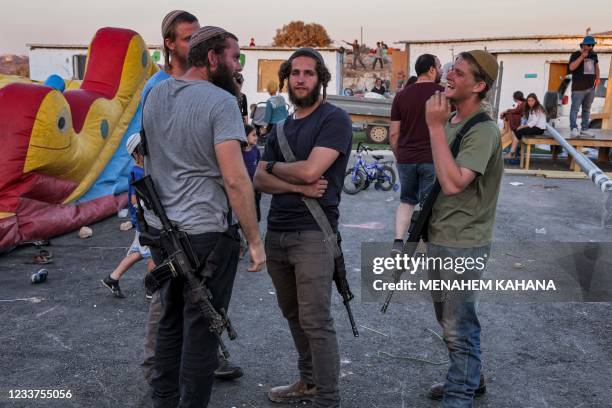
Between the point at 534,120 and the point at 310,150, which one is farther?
the point at 534,120

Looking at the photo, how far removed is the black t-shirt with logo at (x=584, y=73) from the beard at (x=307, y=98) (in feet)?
35.2

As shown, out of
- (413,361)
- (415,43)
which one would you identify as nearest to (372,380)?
(413,361)

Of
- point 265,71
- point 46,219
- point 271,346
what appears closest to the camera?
point 271,346

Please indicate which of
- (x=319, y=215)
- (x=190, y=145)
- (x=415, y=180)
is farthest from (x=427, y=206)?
(x=415, y=180)

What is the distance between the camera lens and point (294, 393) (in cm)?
355

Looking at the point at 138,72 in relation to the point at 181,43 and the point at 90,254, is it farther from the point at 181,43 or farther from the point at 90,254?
the point at 181,43

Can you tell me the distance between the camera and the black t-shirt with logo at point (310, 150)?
312 centimetres

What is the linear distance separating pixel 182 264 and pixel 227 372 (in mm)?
1289

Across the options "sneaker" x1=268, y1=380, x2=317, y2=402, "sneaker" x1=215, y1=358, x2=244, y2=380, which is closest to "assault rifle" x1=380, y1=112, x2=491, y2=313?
"sneaker" x1=268, y1=380, x2=317, y2=402

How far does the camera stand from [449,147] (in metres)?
3.10

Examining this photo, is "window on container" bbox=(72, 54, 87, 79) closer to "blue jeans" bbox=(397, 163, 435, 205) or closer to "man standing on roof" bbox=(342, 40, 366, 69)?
"man standing on roof" bbox=(342, 40, 366, 69)

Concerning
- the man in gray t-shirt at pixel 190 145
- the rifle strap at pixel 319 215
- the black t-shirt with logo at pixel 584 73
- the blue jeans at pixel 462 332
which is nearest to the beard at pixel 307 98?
the rifle strap at pixel 319 215

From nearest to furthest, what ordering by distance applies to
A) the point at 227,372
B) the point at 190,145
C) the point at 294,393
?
1. the point at 190,145
2. the point at 294,393
3. the point at 227,372

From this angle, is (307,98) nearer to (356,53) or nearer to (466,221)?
(466,221)
